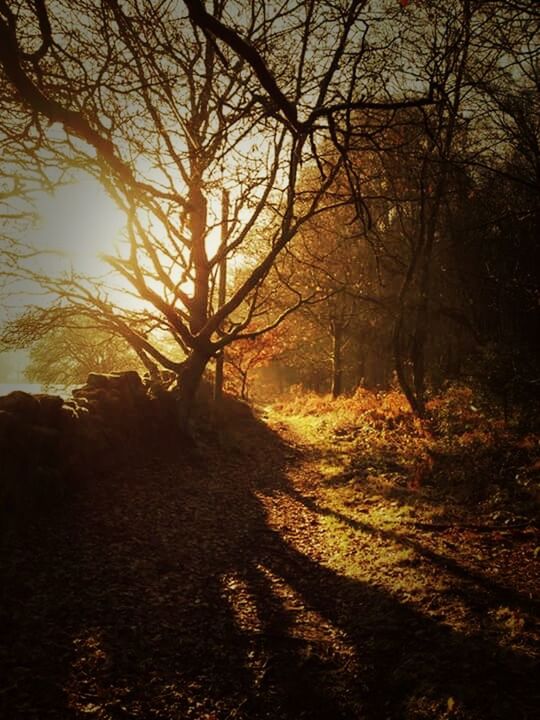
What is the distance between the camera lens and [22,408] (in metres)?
7.80

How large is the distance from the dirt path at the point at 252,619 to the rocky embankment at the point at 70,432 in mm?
563

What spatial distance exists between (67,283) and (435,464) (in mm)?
11099

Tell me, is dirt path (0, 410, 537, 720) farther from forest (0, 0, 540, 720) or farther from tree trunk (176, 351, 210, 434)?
tree trunk (176, 351, 210, 434)

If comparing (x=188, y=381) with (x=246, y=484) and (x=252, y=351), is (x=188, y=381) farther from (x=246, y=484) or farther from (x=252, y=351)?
(x=252, y=351)

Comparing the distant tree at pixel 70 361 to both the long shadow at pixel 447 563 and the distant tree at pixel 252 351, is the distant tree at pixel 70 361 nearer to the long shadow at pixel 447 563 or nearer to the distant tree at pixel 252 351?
the distant tree at pixel 252 351

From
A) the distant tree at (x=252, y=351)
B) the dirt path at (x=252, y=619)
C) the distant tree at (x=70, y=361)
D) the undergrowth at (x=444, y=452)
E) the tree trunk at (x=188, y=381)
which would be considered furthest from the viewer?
the distant tree at (x=70, y=361)

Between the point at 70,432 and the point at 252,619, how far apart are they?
5.20m

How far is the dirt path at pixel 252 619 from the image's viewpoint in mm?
3939

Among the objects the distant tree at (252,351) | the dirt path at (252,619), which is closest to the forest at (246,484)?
the dirt path at (252,619)

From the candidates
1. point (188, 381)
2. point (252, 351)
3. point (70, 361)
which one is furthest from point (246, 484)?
Answer: point (70, 361)

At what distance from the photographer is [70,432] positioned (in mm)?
8672

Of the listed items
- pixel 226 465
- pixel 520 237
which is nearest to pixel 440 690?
pixel 226 465

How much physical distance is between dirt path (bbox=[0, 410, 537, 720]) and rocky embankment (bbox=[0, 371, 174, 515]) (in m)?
0.56

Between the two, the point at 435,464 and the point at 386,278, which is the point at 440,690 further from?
the point at 386,278
